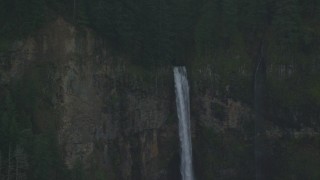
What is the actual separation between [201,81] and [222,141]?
5550 millimetres

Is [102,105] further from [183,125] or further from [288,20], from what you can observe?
[288,20]

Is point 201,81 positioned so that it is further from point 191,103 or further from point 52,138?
point 52,138

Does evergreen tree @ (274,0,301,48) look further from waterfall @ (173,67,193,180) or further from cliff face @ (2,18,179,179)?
cliff face @ (2,18,179,179)

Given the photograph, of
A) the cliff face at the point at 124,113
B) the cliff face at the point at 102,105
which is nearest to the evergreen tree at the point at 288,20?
the cliff face at the point at 124,113

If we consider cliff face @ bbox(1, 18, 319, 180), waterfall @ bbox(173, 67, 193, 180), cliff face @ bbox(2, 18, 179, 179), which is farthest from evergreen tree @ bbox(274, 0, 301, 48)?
cliff face @ bbox(2, 18, 179, 179)

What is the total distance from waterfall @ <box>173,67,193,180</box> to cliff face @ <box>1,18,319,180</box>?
55 centimetres

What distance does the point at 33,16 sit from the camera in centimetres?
4931

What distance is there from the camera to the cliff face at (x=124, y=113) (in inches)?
1971

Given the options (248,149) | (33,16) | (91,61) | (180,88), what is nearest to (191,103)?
(180,88)

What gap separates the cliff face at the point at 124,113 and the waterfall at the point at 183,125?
55 cm

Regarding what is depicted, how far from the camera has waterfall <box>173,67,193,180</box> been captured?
2217 inches

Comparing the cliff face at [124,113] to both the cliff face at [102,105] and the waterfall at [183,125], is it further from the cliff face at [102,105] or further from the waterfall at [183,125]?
the waterfall at [183,125]

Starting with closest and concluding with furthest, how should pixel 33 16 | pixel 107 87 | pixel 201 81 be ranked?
pixel 33 16 < pixel 107 87 < pixel 201 81

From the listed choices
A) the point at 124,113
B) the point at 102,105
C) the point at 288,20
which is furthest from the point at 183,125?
the point at 288,20
